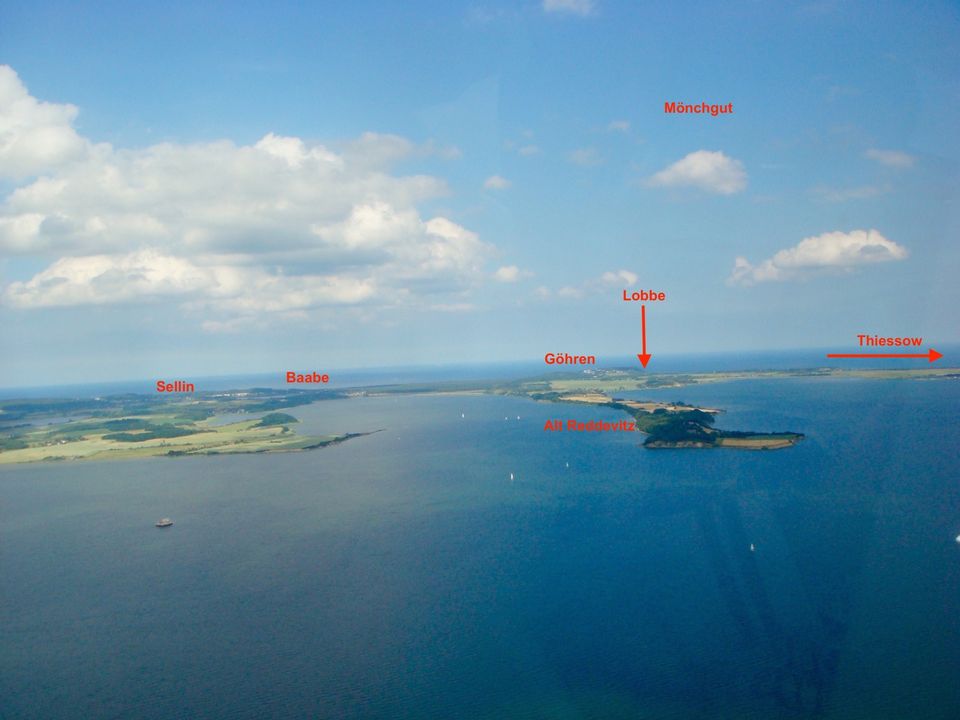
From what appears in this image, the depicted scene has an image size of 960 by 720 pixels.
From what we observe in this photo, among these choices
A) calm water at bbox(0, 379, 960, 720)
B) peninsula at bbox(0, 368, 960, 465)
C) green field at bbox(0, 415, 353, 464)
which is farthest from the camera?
green field at bbox(0, 415, 353, 464)

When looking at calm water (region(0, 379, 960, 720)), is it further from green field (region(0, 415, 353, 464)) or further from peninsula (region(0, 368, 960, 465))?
green field (region(0, 415, 353, 464))

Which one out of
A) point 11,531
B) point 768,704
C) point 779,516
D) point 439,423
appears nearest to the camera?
point 768,704

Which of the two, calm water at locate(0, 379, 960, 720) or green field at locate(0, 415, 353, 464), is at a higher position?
green field at locate(0, 415, 353, 464)

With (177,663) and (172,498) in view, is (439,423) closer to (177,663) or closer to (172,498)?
(172,498)

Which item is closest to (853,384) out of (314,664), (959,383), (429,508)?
(959,383)

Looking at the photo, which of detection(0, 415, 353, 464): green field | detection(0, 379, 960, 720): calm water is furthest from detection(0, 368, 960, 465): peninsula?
detection(0, 379, 960, 720): calm water

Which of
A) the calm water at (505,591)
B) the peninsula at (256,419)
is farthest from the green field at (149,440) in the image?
the calm water at (505,591)

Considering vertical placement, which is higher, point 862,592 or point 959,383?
point 959,383

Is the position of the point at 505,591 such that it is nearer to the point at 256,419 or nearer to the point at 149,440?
the point at 149,440
